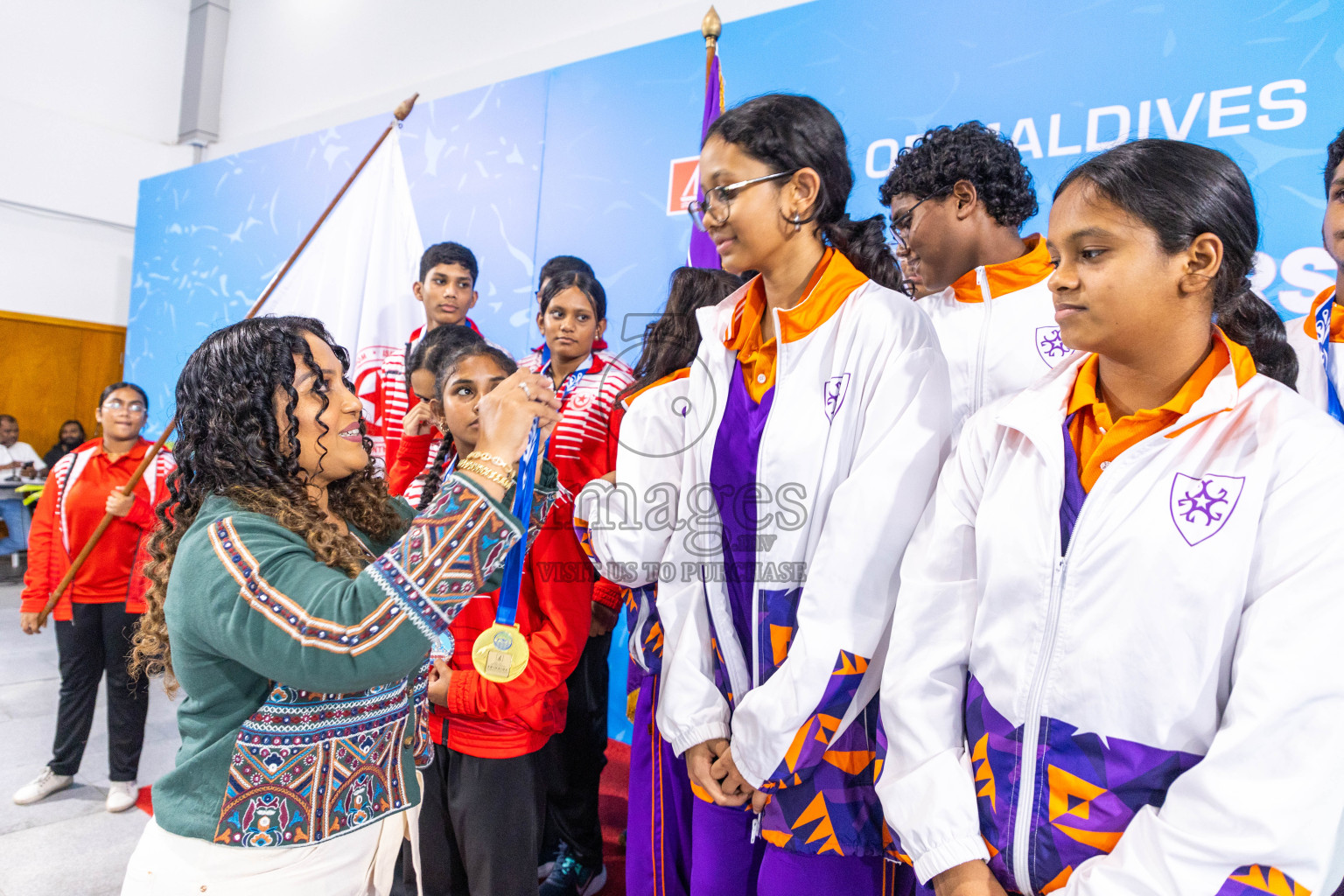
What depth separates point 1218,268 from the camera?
108cm

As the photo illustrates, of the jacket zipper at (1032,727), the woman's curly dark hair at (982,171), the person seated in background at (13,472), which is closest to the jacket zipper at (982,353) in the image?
the woman's curly dark hair at (982,171)

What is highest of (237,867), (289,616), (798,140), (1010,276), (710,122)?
(710,122)

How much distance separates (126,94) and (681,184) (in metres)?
7.73

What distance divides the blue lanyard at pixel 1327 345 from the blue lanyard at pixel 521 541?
1289 millimetres

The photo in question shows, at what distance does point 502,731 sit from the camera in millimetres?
1898

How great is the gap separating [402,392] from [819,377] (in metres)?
2.16

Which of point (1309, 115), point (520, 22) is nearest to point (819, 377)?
point (1309, 115)

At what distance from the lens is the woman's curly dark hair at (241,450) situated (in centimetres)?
128

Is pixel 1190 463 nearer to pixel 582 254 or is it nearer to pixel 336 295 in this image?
pixel 336 295

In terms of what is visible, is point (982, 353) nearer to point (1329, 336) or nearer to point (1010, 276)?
point (1010, 276)

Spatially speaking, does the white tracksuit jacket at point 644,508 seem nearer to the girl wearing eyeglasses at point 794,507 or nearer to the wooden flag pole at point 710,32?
the girl wearing eyeglasses at point 794,507

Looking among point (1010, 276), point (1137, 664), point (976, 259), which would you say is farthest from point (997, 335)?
point (1137, 664)

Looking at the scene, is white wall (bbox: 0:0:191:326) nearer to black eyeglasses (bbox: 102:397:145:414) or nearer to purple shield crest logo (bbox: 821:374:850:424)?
black eyeglasses (bbox: 102:397:145:414)

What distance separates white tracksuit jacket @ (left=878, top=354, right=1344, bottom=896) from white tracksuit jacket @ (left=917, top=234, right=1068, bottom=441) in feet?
1.93
